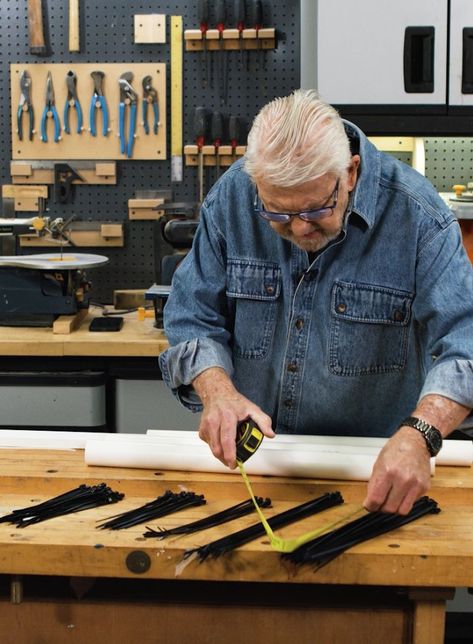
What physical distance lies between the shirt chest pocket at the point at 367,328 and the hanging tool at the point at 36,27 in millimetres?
2284

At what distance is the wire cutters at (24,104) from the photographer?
367 cm

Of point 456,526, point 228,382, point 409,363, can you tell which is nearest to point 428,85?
point 409,363

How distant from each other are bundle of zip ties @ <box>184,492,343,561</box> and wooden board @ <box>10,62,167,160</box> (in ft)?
7.95

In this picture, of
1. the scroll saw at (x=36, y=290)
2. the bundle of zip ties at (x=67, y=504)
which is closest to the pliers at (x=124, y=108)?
the scroll saw at (x=36, y=290)

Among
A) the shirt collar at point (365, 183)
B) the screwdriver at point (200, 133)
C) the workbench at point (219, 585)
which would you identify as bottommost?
the workbench at point (219, 585)

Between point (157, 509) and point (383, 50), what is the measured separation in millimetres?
2209

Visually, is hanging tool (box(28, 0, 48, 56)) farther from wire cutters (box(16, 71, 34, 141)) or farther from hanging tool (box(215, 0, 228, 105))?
hanging tool (box(215, 0, 228, 105))

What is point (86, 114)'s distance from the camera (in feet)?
12.1

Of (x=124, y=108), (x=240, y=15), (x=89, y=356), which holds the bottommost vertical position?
(x=89, y=356)

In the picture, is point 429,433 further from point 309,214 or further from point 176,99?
point 176,99

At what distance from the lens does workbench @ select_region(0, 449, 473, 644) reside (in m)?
1.39

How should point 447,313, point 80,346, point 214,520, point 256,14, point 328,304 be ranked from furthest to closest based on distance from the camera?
point 256,14 < point 80,346 < point 328,304 < point 447,313 < point 214,520

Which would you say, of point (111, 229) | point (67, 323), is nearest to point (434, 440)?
point (67, 323)

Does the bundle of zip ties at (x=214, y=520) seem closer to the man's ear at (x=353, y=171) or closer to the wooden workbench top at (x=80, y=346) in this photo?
the man's ear at (x=353, y=171)
